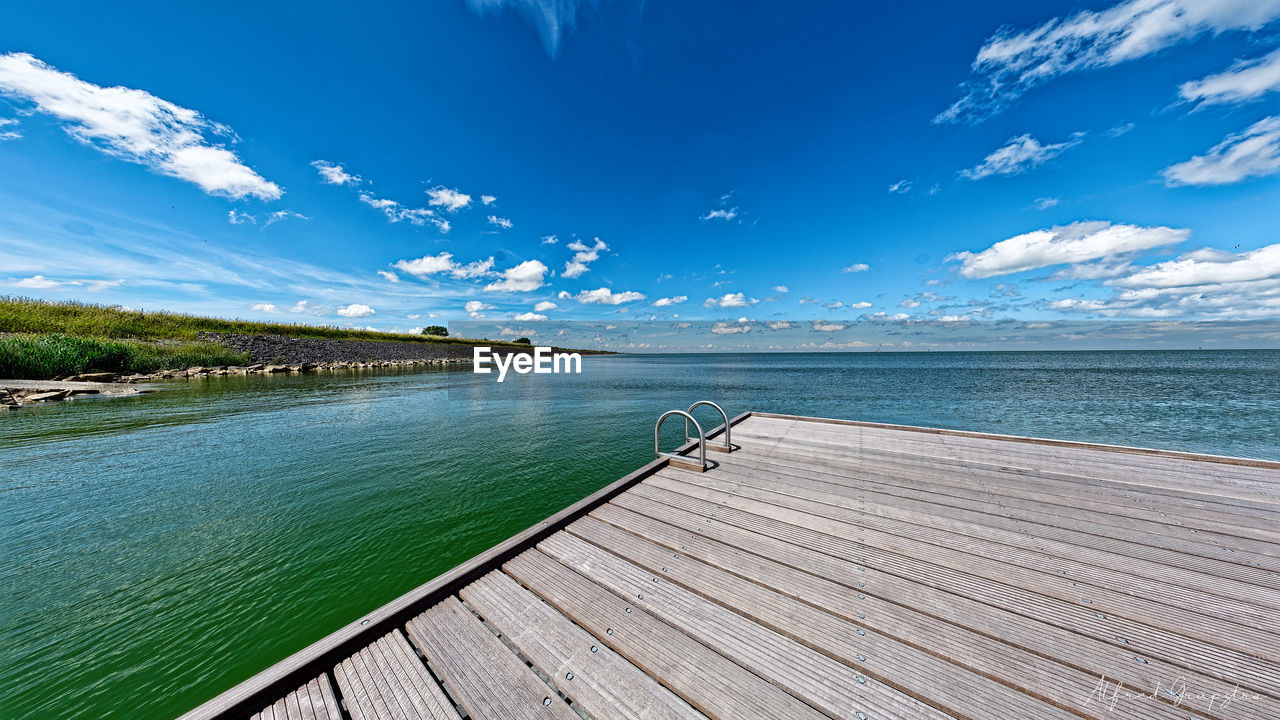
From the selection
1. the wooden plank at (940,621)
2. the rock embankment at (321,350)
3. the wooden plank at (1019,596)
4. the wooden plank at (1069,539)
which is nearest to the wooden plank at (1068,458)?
the wooden plank at (1069,539)

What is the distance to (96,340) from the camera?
25.3m

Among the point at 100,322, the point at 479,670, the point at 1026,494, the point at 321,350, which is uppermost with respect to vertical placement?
the point at 100,322

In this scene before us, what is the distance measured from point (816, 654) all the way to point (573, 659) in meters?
1.62

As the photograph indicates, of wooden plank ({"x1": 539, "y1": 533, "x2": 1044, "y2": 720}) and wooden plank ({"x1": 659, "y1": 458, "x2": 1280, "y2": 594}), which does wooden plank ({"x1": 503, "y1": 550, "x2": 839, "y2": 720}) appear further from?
wooden plank ({"x1": 659, "y1": 458, "x2": 1280, "y2": 594})

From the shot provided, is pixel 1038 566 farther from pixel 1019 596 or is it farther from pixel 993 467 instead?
pixel 993 467

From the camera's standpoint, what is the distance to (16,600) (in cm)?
453

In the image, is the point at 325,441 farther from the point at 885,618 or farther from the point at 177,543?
the point at 885,618

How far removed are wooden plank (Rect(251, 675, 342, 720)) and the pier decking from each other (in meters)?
0.01

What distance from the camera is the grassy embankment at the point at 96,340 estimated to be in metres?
21.2

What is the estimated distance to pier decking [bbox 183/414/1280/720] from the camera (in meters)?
2.20

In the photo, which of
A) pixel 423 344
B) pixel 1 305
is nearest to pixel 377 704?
pixel 1 305

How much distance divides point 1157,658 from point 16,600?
1108 cm

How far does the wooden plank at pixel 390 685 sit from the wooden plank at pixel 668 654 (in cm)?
94

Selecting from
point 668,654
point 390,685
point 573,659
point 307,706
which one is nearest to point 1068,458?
point 668,654
